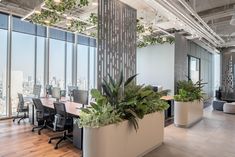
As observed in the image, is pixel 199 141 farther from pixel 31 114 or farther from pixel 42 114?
pixel 31 114

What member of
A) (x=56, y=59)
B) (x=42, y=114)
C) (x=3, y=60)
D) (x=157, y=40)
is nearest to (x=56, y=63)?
(x=56, y=59)

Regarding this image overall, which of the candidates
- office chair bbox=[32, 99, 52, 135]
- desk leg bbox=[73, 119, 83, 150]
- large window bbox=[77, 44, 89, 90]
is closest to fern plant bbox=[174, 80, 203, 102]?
desk leg bbox=[73, 119, 83, 150]

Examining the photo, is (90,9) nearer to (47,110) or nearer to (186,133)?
(47,110)

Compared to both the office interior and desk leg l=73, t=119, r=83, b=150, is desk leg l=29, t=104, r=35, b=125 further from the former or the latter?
desk leg l=73, t=119, r=83, b=150

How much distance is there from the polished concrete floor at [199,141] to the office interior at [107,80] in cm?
2

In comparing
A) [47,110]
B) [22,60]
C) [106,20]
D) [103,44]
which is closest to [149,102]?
[103,44]

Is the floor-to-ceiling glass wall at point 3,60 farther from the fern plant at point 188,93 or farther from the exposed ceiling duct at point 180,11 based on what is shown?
the fern plant at point 188,93

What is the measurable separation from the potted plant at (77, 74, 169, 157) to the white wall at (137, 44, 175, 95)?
15.5 ft

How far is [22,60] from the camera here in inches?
280

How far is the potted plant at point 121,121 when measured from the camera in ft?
9.27

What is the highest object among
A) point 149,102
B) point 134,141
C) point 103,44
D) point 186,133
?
point 103,44

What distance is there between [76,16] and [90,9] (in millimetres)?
553

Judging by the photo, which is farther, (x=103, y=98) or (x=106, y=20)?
(x=106, y=20)

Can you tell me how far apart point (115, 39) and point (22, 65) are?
480 centimetres
